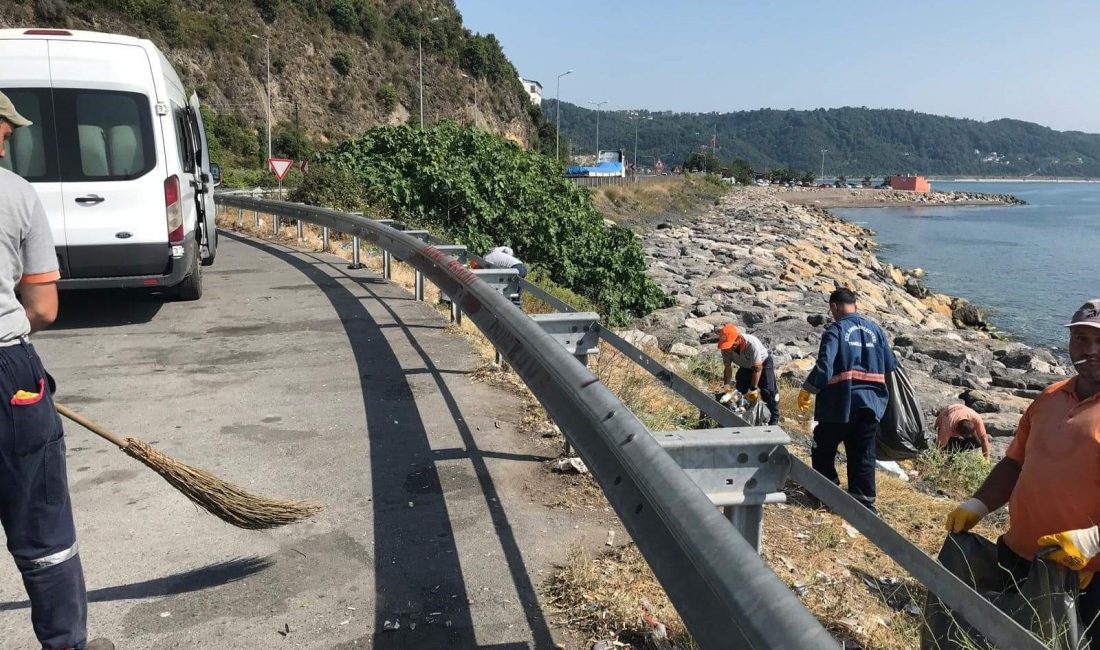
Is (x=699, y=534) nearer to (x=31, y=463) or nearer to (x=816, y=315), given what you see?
(x=31, y=463)

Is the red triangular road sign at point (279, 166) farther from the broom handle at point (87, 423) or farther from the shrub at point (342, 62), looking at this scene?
the shrub at point (342, 62)

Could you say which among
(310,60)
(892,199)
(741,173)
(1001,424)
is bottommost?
(892,199)

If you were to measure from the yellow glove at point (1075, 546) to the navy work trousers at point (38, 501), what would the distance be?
11.2ft

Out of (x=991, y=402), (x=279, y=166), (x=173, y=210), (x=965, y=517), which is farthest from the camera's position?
(x=279, y=166)

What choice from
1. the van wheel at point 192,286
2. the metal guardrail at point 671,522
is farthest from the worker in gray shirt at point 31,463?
the van wheel at point 192,286

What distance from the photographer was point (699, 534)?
2.31 meters

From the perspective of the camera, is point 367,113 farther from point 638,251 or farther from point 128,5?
point 638,251

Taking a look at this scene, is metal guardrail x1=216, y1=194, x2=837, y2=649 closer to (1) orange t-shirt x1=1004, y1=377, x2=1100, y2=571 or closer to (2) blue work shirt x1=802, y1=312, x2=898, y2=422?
(1) orange t-shirt x1=1004, y1=377, x2=1100, y2=571

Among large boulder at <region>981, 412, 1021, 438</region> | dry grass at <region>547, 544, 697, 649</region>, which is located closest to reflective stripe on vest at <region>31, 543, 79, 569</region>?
A: dry grass at <region>547, 544, 697, 649</region>

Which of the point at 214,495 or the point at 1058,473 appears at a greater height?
the point at 1058,473

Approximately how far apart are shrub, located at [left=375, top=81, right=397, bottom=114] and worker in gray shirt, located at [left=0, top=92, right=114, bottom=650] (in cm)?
7305

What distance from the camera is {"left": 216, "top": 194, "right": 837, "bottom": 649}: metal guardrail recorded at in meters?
1.93

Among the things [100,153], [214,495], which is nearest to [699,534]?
[214,495]

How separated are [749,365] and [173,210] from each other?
18.2ft
